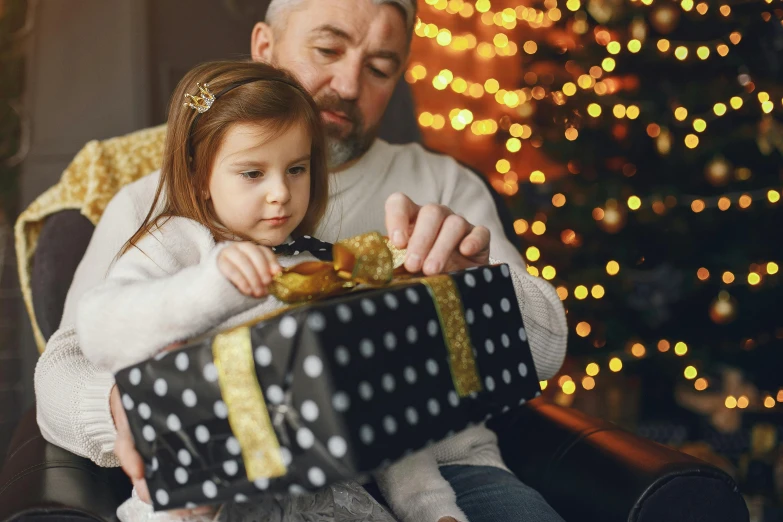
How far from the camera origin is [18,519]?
0.99 metres

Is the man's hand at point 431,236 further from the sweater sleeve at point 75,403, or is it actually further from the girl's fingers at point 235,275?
the sweater sleeve at point 75,403

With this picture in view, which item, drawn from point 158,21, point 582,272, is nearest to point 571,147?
point 582,272

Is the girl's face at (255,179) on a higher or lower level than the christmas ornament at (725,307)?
higher

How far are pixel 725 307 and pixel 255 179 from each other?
232 centimetres

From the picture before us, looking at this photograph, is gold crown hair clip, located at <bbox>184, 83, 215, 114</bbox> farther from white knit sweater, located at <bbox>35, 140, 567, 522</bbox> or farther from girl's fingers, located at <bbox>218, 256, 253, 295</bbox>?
girl's fingers, located at <bbox>218, 256, 253, 295</bbox>

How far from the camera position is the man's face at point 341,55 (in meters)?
1.63

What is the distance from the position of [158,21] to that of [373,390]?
2.15 metres

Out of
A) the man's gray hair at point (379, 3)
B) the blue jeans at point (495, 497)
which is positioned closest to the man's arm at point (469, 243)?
the blue jeans at point (495, 497)

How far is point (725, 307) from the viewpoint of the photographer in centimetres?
289

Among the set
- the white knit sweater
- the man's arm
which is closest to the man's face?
the white knit sweater

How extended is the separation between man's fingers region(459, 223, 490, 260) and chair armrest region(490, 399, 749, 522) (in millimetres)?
435

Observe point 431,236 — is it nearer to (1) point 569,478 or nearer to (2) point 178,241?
(2) point 178,241

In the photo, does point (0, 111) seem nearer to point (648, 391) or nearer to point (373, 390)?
point (373, 390)

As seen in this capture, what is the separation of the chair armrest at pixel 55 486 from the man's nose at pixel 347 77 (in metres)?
0.91
